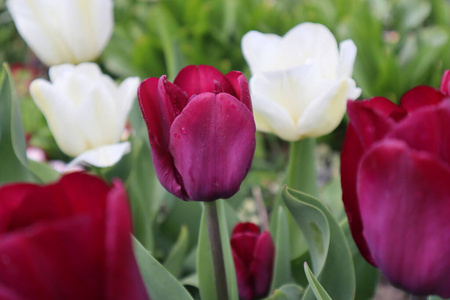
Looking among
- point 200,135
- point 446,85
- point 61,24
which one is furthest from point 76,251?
point 61,24

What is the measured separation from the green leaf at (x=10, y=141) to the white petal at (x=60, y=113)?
3 centimetres

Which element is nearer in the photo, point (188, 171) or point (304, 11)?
point (188, 171)

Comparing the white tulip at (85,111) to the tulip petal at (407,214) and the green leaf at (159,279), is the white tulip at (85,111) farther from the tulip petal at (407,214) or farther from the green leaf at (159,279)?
the tulip petal at (407,214)

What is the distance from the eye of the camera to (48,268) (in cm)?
21

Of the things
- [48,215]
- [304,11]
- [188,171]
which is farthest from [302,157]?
[304,11]

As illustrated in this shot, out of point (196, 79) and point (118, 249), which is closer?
point (118, 249)

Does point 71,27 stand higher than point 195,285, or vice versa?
point 71,27

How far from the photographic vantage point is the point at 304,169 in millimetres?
603

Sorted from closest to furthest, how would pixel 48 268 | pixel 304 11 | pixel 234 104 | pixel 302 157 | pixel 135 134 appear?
1. pixel 48 268
2. pixel 234 104
3. pixel 302 157
4. pixel 135 134
5. pixel 304 11

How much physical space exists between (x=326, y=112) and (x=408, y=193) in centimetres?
20

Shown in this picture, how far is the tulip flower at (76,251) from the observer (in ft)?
0.65

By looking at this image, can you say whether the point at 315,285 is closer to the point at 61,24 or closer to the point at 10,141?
the point at 10,141

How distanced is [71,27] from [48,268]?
0.51 metres

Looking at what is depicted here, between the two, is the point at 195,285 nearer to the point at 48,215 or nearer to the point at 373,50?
the point at 48,215
